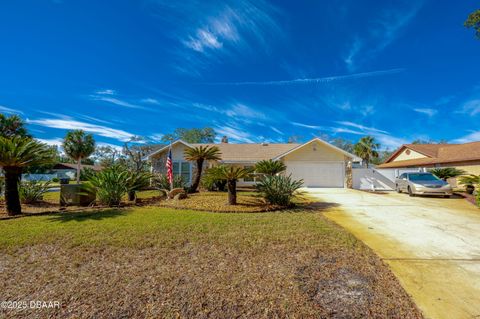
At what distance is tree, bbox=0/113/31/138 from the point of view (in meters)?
27.4

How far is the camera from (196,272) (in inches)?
139

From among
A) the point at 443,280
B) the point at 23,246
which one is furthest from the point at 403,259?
the point at 23,246

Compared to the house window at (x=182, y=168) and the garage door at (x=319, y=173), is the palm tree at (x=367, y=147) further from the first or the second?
the house window at (x=182, y=168)

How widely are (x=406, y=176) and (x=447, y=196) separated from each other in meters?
2.32

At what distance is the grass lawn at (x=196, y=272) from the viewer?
265cm

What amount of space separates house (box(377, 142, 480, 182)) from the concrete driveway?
12673mm

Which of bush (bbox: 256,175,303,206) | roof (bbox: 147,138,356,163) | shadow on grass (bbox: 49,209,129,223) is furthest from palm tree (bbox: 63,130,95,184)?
bush (bbox: 256,175,303,206)

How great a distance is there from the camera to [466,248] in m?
4.62

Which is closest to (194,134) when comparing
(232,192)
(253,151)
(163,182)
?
(253,151)

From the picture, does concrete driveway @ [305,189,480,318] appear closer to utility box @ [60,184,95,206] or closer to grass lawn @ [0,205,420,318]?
grass lawn @ [0,205,420,318]

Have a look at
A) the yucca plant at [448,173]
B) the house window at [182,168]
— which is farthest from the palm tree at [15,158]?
the yucca plant at [448,173]

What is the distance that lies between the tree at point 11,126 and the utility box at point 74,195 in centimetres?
2776

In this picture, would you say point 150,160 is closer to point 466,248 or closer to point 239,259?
point 239,259

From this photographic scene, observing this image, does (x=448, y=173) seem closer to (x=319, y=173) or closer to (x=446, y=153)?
(x=446, y=153)
